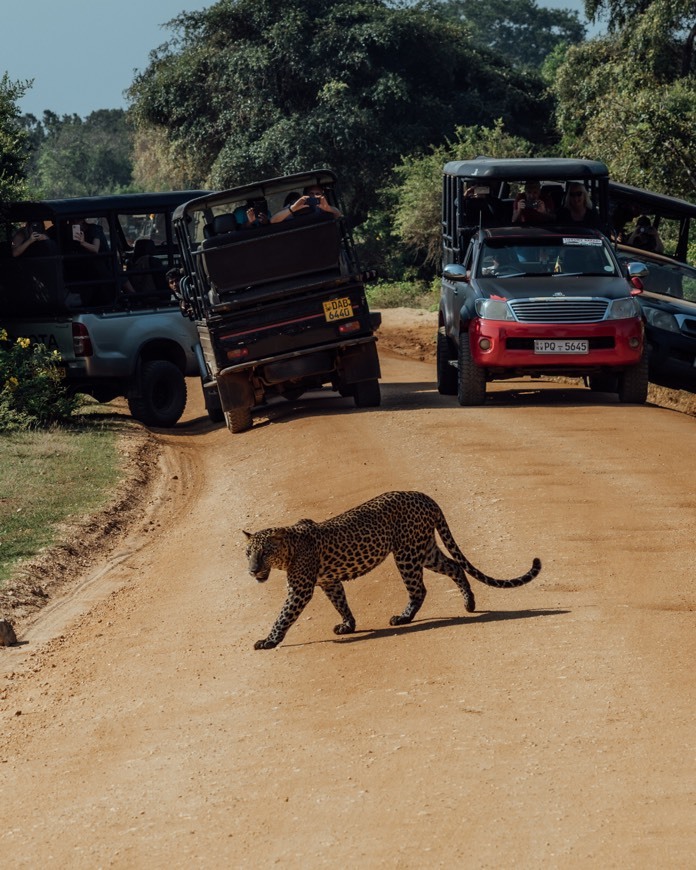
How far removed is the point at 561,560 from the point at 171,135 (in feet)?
133

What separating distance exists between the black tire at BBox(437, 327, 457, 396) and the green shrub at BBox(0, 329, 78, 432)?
455cm

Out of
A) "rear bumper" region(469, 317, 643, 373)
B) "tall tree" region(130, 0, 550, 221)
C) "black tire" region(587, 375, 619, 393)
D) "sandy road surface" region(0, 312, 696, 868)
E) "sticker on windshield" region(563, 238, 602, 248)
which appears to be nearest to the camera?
"sandy road surface" region(0, 312, 696, 868)

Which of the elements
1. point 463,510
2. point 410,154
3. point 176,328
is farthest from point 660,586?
point 410,154

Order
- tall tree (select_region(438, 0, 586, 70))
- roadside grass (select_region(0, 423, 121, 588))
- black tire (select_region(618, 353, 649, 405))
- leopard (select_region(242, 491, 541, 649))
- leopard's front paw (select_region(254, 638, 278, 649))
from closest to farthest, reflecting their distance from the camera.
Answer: leopard (select_region(242, 491, 541, 649)), leopard's front paw (select_region(254, 638, 278, 649)), roadside grass (select_region(0, 423, 121, 588)), black tire (select_region(618, 353, 649, 405)), tall tree (select_region(438, 0, 586, 70))

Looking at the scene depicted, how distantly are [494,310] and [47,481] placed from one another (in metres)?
5.09

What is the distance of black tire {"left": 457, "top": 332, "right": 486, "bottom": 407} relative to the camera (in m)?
16.4

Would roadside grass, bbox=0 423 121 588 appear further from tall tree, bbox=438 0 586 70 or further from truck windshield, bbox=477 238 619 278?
tall tree, bbox=438 0 586 70

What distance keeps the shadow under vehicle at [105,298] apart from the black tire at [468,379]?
331 cm

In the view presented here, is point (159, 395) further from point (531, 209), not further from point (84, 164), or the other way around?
point (84, 164)

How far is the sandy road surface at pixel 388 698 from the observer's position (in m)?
5.58

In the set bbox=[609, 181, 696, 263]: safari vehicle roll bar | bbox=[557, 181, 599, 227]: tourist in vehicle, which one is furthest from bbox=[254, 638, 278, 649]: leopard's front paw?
bbox=[609, 181, 696, 263]: safari vehicle roll bar

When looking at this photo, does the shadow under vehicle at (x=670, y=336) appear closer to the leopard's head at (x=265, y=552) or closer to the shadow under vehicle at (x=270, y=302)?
the shadow under vehicle at (x=270, y=302)

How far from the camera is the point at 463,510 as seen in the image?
36.7 feet

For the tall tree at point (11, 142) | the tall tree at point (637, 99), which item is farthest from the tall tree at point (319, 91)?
the tall tree at point (11, 142)
